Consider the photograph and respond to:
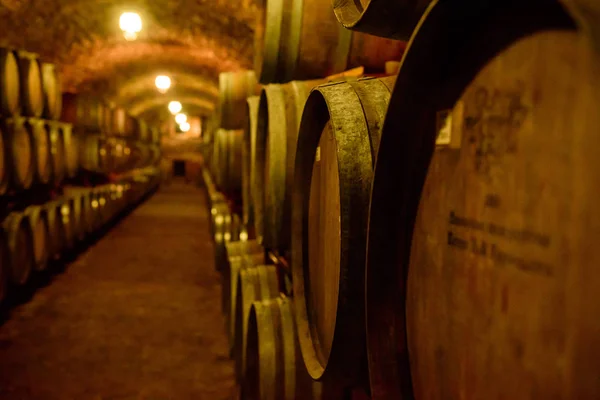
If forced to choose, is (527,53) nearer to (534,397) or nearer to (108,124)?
(534,397)

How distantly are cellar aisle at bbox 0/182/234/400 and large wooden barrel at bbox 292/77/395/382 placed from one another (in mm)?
1773

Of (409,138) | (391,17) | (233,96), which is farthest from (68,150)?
(409,138)

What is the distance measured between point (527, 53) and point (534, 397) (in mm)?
436

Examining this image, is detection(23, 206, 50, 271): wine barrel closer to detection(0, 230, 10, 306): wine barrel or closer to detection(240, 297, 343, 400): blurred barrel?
detection(0, 230, 10, 306): wine barrel

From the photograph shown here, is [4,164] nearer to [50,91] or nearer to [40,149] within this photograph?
[40,149]

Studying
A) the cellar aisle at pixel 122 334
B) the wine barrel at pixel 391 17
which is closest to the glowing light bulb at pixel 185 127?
the cellar aisle at pixel 122 334

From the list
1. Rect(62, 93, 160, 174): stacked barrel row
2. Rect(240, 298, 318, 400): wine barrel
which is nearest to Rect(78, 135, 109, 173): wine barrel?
Rect(62, 93, 160, 174): stacked barrel row

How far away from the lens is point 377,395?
102cm

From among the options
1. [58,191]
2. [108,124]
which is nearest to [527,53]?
[58,191]

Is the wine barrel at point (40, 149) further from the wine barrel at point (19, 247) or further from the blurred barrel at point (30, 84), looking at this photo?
the wine barrel at point (19, 247)

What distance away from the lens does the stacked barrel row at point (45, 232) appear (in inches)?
171

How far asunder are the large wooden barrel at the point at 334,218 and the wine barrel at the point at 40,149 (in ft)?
13.6

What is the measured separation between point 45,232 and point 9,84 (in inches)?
61.4

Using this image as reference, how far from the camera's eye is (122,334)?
13.5 feet
